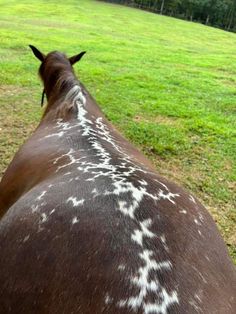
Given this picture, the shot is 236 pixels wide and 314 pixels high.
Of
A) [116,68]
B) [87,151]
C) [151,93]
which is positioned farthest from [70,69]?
[116,68]

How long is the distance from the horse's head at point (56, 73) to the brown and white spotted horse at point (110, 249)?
1.43 m

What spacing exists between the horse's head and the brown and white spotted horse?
143 centimetres

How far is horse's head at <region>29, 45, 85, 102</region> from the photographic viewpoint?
3.37 m

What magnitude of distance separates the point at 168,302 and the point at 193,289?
0.13m

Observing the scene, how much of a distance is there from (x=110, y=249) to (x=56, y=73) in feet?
8.02

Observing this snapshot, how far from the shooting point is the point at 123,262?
1374mm

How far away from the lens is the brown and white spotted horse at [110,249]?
1.32 meters

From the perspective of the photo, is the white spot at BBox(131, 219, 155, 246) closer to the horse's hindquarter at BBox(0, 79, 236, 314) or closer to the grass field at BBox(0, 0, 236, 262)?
the horse's hindquarter at BBox(0, 79, 236, 314)

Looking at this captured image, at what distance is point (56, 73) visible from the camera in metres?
3.55

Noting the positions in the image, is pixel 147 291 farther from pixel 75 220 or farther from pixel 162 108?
pixel 162 108

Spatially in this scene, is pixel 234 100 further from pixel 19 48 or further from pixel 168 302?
pixel 168 302

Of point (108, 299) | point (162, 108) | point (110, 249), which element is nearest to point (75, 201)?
point (110, 249)

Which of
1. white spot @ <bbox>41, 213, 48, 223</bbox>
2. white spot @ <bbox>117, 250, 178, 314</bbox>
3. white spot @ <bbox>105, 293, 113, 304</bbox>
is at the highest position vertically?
white spot @ <bbox>117, 250, 178, 314</bbox>

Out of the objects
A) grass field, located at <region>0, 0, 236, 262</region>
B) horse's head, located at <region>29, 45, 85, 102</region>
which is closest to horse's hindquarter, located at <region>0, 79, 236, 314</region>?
horse's head, located at <region>29, 45, 85, 102</region>
